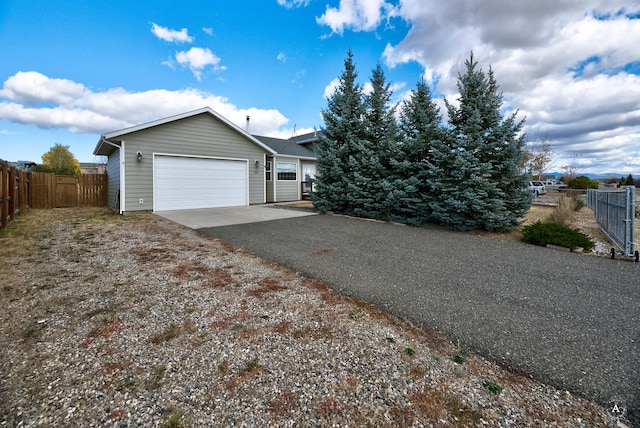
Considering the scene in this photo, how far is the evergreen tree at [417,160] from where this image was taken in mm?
8078

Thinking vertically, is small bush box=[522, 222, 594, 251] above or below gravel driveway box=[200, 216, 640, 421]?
above

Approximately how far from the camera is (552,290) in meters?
3.54

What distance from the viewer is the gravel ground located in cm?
159

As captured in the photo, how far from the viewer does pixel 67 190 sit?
44.9ft

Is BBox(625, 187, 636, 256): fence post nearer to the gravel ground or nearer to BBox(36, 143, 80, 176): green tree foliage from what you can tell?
the gravel ground

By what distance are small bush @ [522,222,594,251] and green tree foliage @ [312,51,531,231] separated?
3.05 feet

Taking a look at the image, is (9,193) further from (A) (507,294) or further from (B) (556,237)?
(B) (556,237)

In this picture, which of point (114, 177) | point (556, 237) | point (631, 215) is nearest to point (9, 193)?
point (114, 177)

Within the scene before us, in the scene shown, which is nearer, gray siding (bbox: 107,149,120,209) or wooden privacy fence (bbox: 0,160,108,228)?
gray siding (bbox: 107,149,120,209)

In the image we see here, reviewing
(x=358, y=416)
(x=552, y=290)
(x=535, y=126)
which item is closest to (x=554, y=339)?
(x=552, y=290)

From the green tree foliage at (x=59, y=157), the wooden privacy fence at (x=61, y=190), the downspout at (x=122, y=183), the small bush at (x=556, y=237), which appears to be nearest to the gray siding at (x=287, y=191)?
the downspout at (x=122, y=183)

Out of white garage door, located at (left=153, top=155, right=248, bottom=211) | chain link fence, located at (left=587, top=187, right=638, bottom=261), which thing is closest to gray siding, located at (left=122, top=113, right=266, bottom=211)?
white garage door, located at (left=153, top=155, right=248, bottom=211)

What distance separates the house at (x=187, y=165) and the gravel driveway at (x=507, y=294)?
21.9 feet

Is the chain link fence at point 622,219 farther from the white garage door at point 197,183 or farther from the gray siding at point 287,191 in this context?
the gray siding at point 287,191
